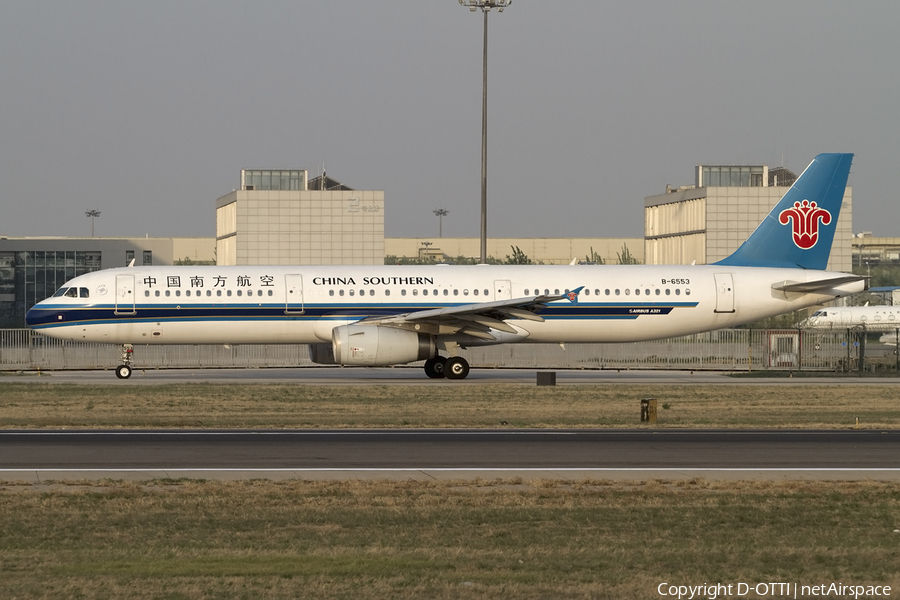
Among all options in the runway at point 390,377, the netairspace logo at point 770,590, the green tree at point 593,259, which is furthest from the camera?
the green tree at point 593,259

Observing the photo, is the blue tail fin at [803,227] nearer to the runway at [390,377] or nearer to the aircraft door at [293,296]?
the runway at [390,377]

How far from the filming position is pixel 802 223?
135 feet

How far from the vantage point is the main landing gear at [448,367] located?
38.2 meters

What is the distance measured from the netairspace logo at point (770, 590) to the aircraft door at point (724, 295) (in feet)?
100

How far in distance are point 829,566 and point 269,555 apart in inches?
209

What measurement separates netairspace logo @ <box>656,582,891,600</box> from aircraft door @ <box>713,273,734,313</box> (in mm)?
30508

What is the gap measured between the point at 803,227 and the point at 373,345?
17027 millimetres

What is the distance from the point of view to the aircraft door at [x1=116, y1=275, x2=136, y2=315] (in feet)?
122

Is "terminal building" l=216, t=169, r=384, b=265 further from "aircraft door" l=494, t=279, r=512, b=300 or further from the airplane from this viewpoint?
"aircraft door" l=494, t=279, r=512, b=300

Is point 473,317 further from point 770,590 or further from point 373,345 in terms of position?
point 770,590

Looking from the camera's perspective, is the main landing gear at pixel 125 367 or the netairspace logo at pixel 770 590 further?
the main landing gear at pixel 125 367

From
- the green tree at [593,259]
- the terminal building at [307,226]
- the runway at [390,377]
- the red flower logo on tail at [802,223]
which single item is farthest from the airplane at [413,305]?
the terminal building at [307,226]

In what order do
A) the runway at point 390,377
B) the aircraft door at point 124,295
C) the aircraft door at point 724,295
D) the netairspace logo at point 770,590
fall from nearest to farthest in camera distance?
the netairspace logo at point 770,590 → the aircraft door at point 124,295 → the runway at point 390,377 → the aircraft door at point 724,295

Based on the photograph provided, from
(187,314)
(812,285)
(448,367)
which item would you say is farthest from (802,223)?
(187,314)
